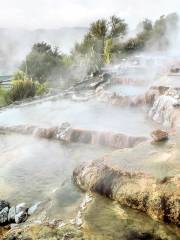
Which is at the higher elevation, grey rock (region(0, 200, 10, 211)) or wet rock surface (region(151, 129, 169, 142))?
wet rock surface (region(151, 129, 169, 142))

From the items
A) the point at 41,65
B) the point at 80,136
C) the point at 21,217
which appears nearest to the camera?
the point at 21,217

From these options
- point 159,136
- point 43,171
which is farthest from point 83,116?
point 159,136

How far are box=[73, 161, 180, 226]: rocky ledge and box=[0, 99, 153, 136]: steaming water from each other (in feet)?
26.9

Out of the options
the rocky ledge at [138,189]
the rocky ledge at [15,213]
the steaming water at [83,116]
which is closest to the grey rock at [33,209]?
the rocky ledge at [15,213]

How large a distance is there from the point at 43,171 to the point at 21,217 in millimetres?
4913

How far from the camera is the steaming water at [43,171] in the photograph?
13312 mm

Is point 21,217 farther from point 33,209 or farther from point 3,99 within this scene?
point 3,99

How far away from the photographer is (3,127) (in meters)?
27.1

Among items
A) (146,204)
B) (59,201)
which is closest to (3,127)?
(59,201)

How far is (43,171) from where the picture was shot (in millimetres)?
18203

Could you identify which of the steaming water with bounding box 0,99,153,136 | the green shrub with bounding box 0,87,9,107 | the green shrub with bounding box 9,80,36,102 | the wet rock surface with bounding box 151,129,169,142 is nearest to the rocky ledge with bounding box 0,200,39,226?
the wet rock surface with bounding box 151,129,169,142

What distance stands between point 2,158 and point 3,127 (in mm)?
6621

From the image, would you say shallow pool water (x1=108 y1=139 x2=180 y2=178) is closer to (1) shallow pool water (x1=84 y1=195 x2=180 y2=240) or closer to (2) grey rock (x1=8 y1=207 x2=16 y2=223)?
(1) shallow pool water (x1=84 y1=195 x2=180 y2=240)

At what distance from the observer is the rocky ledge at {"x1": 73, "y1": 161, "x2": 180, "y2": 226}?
37.1ft
